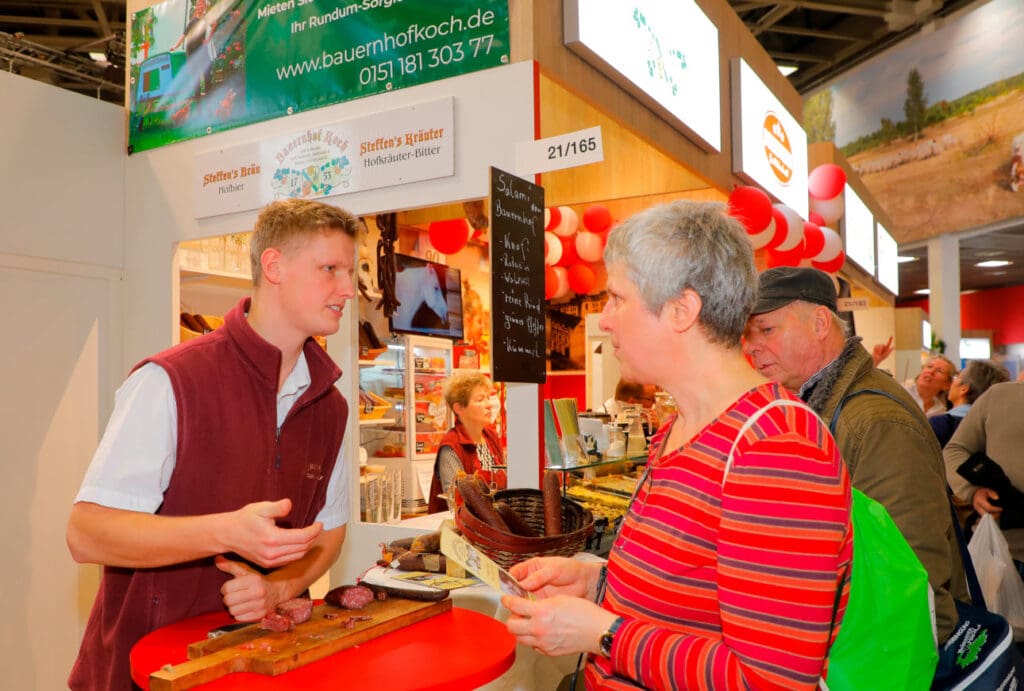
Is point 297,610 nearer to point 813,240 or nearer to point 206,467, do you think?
point 206,467

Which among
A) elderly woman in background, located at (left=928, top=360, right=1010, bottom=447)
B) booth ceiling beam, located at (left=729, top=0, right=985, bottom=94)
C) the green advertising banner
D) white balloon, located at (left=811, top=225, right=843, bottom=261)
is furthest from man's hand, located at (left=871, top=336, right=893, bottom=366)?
the green advertising banner

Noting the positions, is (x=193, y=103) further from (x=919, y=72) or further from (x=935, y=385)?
(x=919, y=72)

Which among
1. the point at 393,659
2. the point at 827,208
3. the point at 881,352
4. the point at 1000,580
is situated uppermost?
the point at 827,208

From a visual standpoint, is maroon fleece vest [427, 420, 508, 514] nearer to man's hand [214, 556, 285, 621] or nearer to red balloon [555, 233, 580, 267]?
red balloon [555, 233, 580, 267]

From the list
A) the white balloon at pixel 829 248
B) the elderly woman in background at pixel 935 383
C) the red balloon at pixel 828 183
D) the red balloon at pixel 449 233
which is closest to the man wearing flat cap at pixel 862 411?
the red balloon at pixel 449 233

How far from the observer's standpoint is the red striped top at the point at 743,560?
46.0 inches

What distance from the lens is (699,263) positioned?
140 cm

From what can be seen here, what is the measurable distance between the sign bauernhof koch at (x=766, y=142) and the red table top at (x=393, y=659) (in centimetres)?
432

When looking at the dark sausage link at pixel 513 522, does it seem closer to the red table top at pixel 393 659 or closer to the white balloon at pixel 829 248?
the red table top at pixel 393 659

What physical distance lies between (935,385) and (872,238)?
14.7ft

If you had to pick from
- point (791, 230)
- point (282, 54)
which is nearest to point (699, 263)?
point (282, 54)

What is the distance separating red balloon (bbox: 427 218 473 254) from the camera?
18.1 ft

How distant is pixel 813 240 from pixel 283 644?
584 cm

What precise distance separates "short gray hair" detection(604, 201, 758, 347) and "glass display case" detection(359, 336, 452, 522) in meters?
3.96
